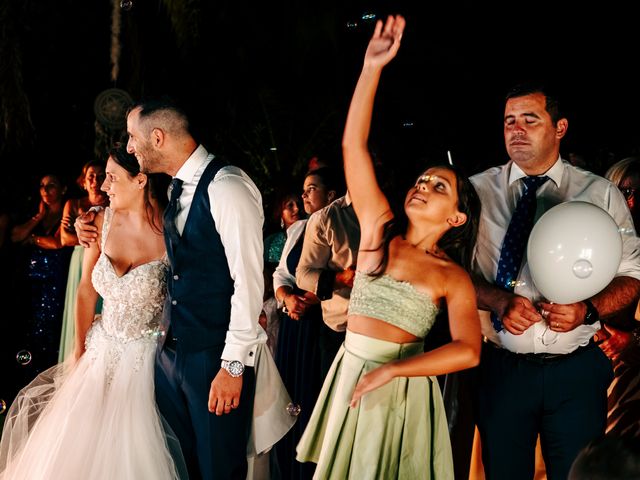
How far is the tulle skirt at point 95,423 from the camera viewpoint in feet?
10.6

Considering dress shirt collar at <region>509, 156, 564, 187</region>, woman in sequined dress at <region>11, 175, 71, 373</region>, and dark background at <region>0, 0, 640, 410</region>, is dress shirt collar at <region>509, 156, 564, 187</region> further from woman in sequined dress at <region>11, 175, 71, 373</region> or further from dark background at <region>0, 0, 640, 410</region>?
woman in sequined dress at <region>11, 175, 71, 373</region>

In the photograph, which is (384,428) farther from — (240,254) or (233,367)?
(240,254)

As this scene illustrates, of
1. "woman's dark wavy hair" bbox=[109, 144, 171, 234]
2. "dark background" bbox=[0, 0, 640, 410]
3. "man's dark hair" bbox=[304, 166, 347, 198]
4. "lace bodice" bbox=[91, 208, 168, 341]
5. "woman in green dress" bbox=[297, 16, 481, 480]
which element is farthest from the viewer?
"dark background" bbox=[0, 0, 640, 410]

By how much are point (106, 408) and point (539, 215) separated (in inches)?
80.8

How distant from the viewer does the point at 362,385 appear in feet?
8.73

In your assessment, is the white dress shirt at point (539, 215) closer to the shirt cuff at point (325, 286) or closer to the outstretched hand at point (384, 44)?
the shirt cuff at point (325, 286)

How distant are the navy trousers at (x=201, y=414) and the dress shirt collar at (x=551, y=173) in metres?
1.42

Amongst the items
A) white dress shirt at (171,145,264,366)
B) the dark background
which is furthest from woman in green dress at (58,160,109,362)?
white dress shirt at (171,145,264,366)

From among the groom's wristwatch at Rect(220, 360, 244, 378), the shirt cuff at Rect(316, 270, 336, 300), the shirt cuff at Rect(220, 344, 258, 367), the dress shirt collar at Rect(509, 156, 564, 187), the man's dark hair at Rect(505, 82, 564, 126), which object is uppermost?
the man's dark hair at Rect(505, 82, 564, 126)

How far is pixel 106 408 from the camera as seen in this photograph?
3422 mm

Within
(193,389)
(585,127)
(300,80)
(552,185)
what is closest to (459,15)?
(585,127)

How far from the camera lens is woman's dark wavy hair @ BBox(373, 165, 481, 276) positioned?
3.04 meters

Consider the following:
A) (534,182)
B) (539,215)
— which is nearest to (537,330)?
(539,215)

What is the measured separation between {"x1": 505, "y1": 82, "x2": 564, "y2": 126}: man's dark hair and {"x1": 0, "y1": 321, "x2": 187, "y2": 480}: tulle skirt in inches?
77.5
